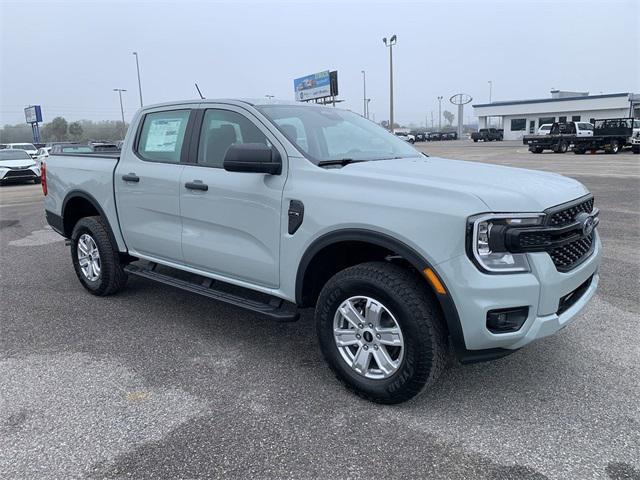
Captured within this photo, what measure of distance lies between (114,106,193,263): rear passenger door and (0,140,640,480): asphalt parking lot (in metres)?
0.71

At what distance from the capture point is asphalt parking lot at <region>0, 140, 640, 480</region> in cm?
270

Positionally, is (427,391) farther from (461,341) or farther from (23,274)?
(23,274)

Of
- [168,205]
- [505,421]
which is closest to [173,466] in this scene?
[505,421]

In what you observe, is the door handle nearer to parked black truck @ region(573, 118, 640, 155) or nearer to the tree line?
parked black truck @ region(573, 118, 640, 155)

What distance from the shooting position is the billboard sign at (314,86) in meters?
53.1

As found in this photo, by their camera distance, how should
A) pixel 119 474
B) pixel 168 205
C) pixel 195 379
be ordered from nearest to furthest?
pixel 119 474 < pixel 195 379 < pixel 168 205

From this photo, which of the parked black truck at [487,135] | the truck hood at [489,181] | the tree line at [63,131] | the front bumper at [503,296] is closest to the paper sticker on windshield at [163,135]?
the truck hood at [489,181]

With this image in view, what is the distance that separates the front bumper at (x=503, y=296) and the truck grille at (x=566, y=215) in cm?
21

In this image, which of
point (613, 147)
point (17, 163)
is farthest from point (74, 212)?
point (613, 147)

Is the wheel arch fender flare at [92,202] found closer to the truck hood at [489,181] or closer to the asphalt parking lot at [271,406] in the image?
the asphalt parking lot at [271,406]

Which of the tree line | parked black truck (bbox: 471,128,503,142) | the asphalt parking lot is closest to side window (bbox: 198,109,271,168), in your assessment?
the asphalt parking lot

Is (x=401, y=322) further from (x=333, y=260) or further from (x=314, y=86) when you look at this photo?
(x=314, y=86)

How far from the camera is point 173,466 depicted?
2.69 meters

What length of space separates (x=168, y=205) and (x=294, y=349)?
157 centimetres
